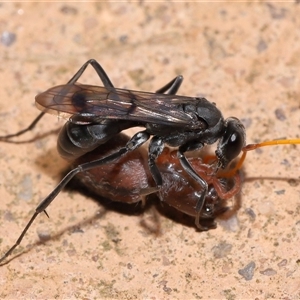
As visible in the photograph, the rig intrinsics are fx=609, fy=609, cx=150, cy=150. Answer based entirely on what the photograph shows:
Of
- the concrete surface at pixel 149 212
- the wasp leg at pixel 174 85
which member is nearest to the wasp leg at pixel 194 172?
the concrete surface at pixel 149 212

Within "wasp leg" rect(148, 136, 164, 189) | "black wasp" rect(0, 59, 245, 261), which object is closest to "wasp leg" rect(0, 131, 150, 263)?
"black wasp" rect(0, 59, 245, 261)

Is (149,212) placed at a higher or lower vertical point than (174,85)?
lower

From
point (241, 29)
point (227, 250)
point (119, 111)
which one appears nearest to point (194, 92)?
point (241, 29)

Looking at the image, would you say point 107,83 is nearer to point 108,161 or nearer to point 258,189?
point 108,161

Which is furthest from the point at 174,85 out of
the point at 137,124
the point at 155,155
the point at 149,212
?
the point at 149,212

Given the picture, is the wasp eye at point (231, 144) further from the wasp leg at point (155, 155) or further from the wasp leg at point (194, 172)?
the wasp leg at point (155, 155)

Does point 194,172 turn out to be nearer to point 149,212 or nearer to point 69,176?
point 149,212

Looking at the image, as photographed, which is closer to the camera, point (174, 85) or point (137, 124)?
point (137, 124)

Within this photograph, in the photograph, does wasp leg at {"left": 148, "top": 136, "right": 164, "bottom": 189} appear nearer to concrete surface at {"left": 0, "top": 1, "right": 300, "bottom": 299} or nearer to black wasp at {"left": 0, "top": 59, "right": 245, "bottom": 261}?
black wasp at {"left": 0, "top": 59, "right": 245, "bottom": 261}
